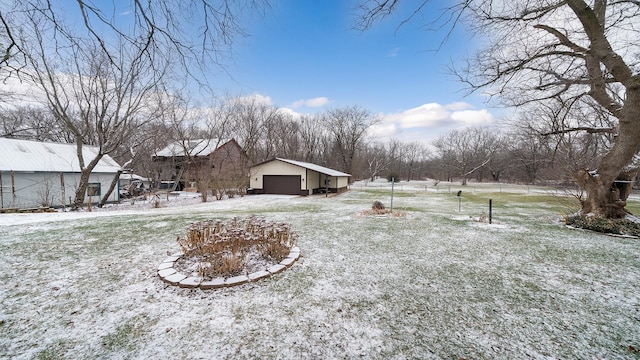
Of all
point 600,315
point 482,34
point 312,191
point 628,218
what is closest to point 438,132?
point 312,191

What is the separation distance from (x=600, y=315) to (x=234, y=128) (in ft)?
89.5

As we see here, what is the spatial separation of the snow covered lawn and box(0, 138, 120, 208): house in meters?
11.1

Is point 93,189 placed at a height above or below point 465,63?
below

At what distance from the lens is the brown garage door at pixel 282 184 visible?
1986 cm

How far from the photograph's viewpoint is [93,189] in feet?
49.3

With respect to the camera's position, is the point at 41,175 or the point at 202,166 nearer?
the point at 41,175

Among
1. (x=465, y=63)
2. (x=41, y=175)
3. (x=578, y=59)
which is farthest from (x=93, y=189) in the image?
(x=578, y=59)

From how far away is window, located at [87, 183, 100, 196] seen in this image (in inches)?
576

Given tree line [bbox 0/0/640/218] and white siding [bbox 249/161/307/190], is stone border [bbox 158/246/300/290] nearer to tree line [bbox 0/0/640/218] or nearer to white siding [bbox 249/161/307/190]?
tree line [bbox 0/0/640/218]

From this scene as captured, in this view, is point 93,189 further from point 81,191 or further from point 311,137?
point 311,137

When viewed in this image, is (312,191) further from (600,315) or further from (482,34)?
(600,315)

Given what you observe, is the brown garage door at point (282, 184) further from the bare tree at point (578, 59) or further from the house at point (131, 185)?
the bare tree at point (578, 59)

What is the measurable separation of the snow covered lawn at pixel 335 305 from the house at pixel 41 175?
11110 millimetres

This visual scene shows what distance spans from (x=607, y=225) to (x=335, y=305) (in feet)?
30.3
